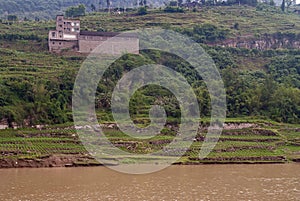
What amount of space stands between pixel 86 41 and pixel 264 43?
3008 centimetres

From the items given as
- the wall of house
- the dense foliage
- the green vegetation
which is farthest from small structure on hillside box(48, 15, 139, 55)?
the dense foliage

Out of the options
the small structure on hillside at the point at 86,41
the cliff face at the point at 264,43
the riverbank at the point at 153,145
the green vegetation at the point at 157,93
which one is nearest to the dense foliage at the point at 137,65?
the green vegetation at the point at 157,93

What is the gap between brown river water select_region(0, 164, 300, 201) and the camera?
81.0 feet

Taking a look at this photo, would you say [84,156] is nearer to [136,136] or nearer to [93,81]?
[136,136]

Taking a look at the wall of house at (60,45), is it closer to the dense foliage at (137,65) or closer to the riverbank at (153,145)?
the dense foliage at (137,65)

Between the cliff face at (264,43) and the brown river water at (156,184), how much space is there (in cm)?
4232

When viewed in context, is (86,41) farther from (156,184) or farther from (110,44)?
(156,184)

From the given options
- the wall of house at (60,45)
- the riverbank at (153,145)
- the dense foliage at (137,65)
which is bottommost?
the riverbank at (153,145)

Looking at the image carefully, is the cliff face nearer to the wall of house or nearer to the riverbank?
the wall of house

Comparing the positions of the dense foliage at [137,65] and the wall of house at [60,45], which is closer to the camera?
the dense foliage at [137,65]

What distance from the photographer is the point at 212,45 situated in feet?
238

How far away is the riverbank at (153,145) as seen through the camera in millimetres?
35438

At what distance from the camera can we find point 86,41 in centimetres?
6138

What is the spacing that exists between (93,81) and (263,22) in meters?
44.5
